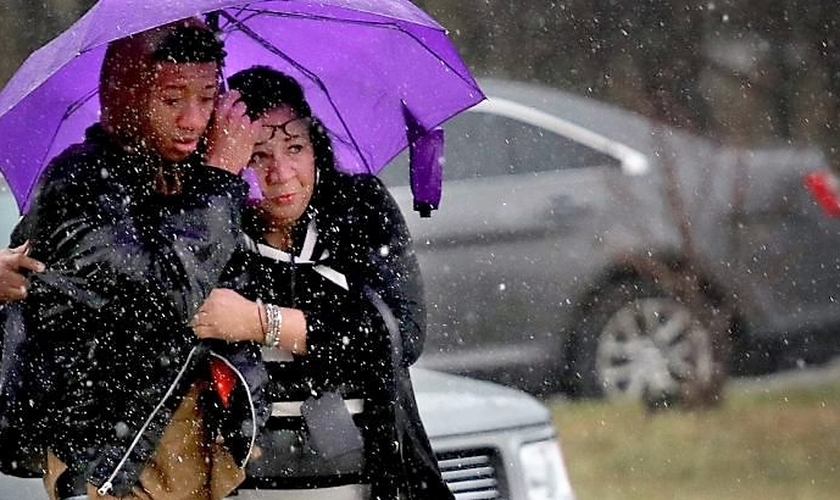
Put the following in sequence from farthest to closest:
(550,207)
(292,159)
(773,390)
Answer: (773,390)
(550,207)
(292,159)

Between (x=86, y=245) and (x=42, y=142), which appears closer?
(x=86, y=245)

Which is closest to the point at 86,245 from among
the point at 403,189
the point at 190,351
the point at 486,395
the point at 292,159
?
the point at 190,351

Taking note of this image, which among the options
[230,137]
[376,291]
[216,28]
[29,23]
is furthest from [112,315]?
[29,23]

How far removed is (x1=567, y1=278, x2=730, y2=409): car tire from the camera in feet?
32.6

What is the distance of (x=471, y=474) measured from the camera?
493cm

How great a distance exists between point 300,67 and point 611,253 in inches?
232

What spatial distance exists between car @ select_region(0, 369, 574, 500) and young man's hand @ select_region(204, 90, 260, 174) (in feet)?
4.39

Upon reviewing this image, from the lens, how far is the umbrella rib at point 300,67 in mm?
4098

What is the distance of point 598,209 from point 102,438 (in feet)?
21.4

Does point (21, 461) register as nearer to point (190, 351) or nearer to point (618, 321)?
point (190, 351)

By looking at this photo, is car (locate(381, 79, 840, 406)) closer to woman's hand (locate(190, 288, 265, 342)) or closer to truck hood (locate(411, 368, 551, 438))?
truck hood (locate(411, 368, 551, 438))

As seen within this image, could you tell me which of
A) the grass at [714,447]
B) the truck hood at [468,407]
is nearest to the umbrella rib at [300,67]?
the truck hood at [468,407]

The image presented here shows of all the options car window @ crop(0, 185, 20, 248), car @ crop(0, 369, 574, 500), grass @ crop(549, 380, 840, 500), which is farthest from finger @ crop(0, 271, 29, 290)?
grass @ crop(549, 380, 840, 500)

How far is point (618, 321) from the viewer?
995cm
